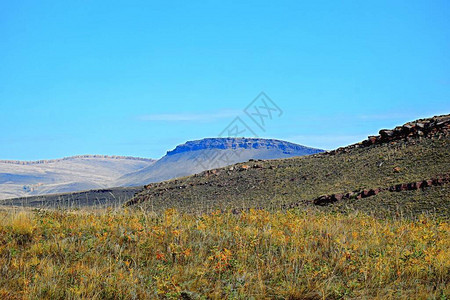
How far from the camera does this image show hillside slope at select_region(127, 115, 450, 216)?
20.2 m

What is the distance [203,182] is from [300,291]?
31.2 meters

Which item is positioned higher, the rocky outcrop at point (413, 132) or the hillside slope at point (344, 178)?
the rocky outcrop at point (413, 132)

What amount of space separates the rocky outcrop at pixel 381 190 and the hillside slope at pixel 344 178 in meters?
0.48

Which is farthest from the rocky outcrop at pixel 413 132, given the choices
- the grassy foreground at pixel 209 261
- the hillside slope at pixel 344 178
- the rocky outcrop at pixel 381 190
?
the grassy foreground at pixel 209 261

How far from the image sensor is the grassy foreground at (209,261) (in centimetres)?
561

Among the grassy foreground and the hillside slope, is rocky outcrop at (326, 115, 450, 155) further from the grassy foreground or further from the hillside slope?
the grassy foreground

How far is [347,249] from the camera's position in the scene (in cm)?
699

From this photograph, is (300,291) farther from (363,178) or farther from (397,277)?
(363,178)

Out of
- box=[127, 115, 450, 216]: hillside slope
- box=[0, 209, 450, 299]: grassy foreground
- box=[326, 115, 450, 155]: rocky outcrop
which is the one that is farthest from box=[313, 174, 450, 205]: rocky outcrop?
box=[0, 209, 450, 299]: grassy foreground

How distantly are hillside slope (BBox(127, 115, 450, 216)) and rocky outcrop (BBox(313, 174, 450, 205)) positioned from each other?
0.48m

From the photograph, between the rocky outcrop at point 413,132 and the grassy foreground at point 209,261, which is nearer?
the grassy foreground at point 209,261

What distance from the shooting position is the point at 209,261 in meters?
6.50

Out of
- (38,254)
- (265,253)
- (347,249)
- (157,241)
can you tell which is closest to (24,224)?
(38,254)

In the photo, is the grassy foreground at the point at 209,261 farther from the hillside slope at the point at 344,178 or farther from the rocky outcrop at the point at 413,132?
the rocky outcrop at the point at 413,132
